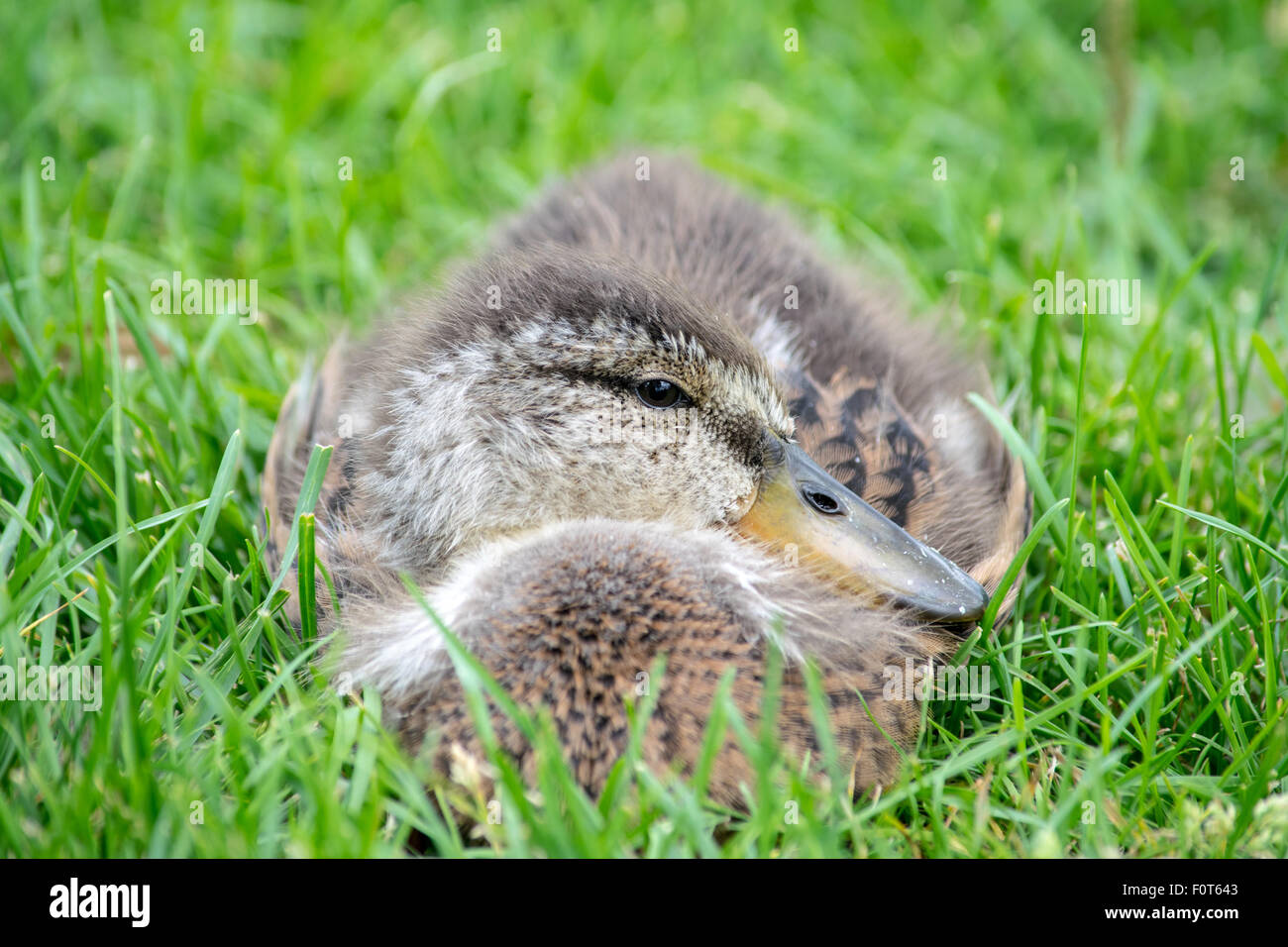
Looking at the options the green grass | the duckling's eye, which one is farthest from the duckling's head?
the green grass

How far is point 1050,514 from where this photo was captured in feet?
8.86

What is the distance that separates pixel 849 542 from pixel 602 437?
0.60m

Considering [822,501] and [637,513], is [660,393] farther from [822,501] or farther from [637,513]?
[822,501]

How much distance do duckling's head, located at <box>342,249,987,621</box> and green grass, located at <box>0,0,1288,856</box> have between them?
1.24ft

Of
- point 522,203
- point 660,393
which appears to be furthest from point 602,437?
point 522,203

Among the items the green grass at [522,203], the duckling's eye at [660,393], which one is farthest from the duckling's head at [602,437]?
the green grass at [522,203]

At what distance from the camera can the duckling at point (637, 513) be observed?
7.77 feet

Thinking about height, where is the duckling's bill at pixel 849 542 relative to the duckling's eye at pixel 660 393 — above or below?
Answer: below

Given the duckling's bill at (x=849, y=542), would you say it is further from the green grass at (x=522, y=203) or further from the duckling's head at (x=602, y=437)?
the green grass at (x=522, y=203)

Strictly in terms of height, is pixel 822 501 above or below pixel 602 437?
below

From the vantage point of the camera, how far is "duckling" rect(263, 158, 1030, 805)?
93.3 inches

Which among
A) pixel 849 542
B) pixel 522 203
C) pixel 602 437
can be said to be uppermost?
pixel 522 203

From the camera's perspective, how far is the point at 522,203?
456cm
